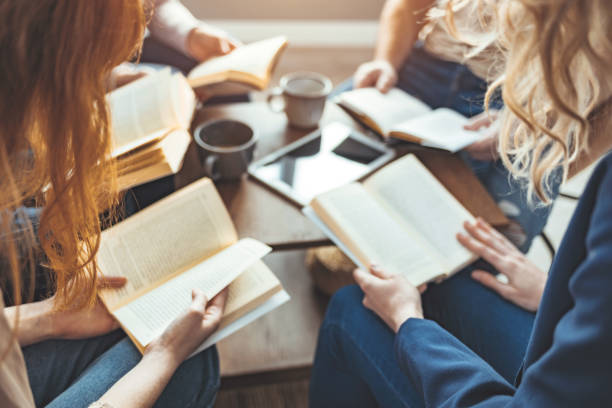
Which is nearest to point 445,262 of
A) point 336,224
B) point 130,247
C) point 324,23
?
point 336,224

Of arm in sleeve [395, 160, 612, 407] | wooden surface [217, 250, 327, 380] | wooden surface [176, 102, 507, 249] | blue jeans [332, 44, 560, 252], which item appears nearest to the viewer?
arm in sleeve [395, 160, 612, 407]

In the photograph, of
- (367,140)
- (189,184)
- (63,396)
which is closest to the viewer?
(63,396)

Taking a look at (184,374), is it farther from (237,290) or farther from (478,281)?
(478,281)

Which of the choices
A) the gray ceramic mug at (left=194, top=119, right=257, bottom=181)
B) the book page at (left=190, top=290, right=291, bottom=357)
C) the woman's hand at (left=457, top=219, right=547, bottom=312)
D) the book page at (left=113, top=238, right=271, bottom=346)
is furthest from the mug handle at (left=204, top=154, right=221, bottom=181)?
the woman's hand at (left=457, top=219, right=547, bottom=312)

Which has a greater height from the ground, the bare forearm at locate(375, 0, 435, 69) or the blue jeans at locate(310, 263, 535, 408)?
the bare forearm at locate(375, 0, 435, 69)

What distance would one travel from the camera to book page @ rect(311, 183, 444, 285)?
0.81 m

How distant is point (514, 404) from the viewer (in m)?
0.49

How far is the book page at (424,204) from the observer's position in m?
0.86

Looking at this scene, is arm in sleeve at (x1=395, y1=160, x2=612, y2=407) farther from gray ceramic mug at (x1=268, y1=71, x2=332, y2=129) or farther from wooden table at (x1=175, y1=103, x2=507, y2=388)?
gray ceramic mug at (x1=268, y1=71, x2=332, y2=129)

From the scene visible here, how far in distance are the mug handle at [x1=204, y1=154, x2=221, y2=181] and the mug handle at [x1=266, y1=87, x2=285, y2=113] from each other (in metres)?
0.25

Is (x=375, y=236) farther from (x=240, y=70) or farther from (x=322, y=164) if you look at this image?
(x=240, y=70)

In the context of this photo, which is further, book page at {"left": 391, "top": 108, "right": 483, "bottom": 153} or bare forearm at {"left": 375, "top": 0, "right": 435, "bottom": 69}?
bare forearm at {"left": 375, "top": 0, "right": 435, "bottom": 69}

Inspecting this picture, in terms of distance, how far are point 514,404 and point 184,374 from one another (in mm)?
489

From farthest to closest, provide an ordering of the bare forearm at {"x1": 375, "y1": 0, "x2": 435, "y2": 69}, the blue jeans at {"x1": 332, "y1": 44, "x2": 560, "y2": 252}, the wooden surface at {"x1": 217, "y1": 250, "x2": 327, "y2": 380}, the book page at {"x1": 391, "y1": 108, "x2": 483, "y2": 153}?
the bare forearm at {"x1": 375, "y1": 0, "x2": 435, "y2": 69} → the wooden surface at {"x1": 217, "y1": 250, "x2": 327, "y2": 380} → the blue jeans at {"x1": 332, "y1": 44, "x2": 560, "y2": 252} → the book page at {"x1": 391, "y1": 108, "x2": 483, "y2": 153}
